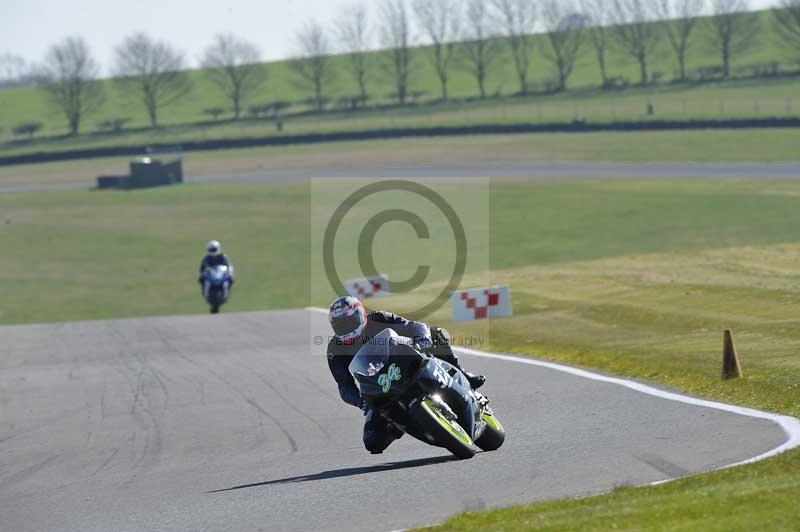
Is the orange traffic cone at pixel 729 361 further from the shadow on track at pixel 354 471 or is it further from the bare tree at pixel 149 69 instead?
the bare tree at pixel 149 69

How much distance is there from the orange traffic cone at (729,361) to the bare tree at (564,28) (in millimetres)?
109961

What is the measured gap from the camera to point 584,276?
24.4m

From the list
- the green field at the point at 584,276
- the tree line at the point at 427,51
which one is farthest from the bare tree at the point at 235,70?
the green field at the point at 584,276

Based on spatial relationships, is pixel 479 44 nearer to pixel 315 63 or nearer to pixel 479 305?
pixel 315 63

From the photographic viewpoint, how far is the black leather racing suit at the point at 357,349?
9.09 metres

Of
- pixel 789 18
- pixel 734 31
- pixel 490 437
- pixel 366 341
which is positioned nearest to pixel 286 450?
pixel 366 341

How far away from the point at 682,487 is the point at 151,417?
706 cm

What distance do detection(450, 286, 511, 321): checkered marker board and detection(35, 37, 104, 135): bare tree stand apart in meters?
93.5

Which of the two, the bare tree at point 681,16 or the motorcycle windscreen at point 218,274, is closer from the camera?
the motorcycle windscreen at point 218,274

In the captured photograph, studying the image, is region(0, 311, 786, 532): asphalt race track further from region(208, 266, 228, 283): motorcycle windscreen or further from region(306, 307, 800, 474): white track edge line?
region(208, 266, 228, 283): motorcycle windscreen

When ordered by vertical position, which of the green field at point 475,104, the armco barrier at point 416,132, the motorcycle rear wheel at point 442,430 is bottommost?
the motorcycle rear wheel at point 442,430

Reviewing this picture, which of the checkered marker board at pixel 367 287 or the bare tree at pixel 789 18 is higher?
the bare tree at pixel 789 18

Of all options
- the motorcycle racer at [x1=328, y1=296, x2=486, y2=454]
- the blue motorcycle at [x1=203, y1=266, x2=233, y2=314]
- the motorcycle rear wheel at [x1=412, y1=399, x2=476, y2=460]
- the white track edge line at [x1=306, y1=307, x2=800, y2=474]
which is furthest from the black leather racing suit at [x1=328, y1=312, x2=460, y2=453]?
the blue motorcycle at [x1=203, y1=266, x2=233, y2=314]

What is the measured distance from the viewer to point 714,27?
118188 millimetres
